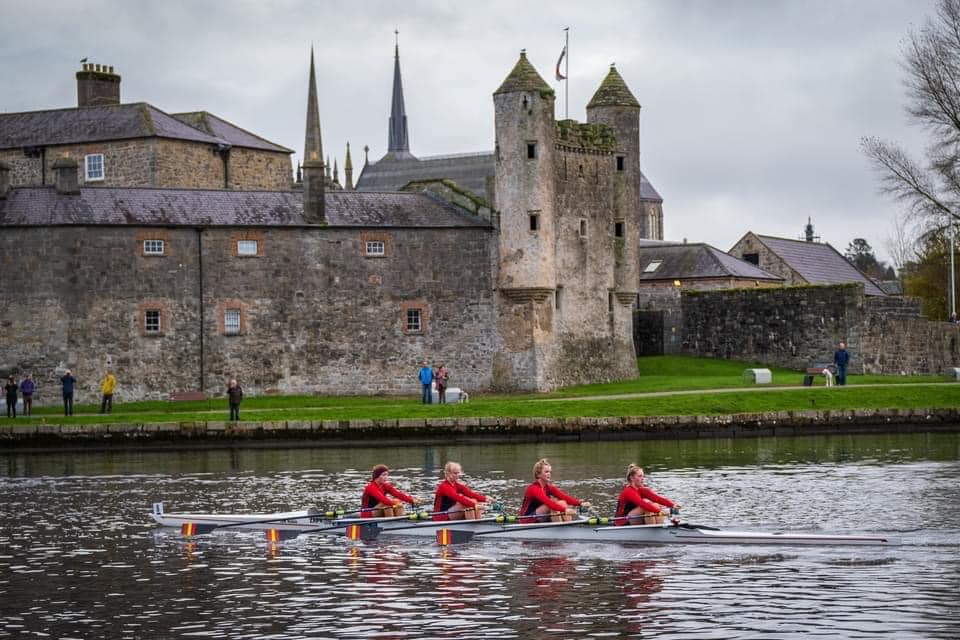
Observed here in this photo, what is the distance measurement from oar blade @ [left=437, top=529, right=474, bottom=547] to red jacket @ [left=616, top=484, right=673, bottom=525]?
2.94 m

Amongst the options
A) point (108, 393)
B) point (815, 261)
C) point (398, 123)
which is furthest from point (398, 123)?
point (108, 393)

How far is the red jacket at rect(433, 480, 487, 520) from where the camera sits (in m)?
30.3

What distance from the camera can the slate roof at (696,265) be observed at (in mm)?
85875

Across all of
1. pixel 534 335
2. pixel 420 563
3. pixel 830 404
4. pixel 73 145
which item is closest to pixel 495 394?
pixel 534 335

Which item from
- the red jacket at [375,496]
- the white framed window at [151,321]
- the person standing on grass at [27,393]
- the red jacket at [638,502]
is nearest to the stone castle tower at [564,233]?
the white framed window at [151,321]

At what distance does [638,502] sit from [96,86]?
2182 inches

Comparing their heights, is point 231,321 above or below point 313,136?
below

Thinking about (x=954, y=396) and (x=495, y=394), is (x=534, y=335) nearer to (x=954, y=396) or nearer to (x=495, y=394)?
(x=495, y=394)

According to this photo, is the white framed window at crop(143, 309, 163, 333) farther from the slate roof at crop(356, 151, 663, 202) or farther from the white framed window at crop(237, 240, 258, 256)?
the slate roof at crop(356, 151, 663, 202)

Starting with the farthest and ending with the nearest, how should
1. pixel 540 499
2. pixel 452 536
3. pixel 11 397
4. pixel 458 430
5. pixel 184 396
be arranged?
1. pixel 184 396
2. pixel 11 397
3. pixel 458 430
4. pixel 452 536
5. pixel 540 499

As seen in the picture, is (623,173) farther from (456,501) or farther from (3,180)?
(456,501)

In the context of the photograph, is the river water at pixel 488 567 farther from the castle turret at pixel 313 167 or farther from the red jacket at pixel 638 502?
the castle turret at pixel 313 167

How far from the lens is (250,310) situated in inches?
2432

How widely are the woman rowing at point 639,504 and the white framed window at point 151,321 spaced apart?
34.7 m
